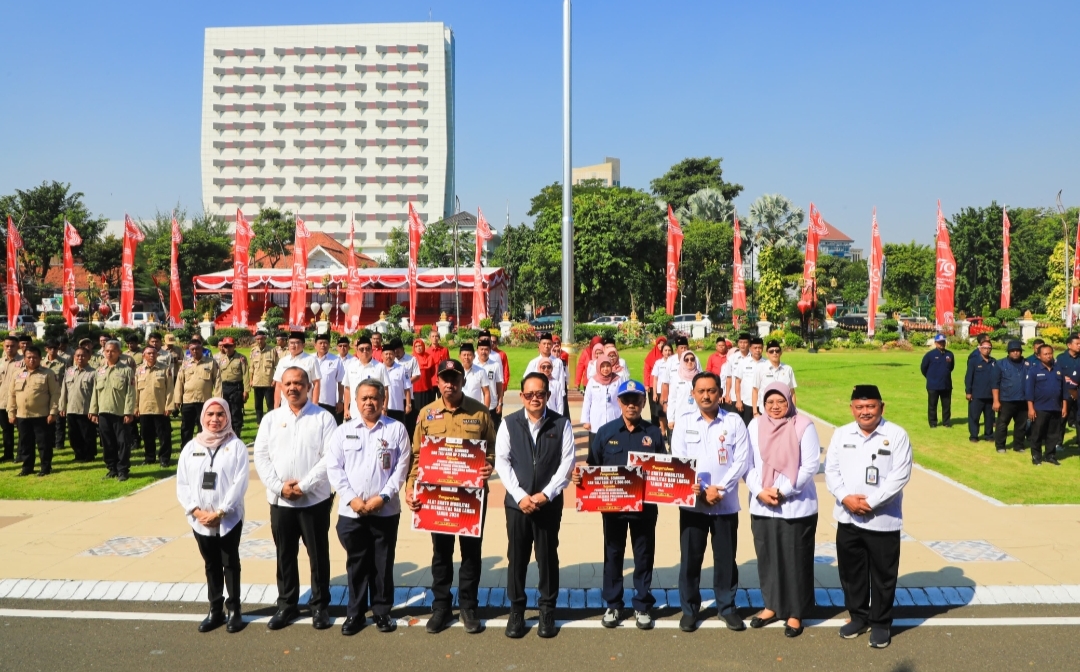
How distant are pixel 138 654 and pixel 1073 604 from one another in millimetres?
6486

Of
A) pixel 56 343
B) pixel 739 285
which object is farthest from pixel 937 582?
pixel 739 285

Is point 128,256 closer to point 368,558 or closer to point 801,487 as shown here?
point 368,558

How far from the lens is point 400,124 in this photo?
10544 centimetres

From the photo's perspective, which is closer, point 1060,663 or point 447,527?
point 1060,663

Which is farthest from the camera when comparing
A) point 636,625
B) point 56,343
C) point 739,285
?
point 739,285

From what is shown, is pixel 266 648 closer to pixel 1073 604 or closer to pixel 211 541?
pixel 211 541

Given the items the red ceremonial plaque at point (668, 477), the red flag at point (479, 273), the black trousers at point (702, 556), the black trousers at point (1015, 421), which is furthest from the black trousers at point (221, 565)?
the red flag at point (479, 273)

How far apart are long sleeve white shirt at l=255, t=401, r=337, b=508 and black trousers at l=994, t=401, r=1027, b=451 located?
10569 mm

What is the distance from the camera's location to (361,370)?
11031 millimetres

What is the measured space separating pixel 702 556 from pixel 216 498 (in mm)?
3333

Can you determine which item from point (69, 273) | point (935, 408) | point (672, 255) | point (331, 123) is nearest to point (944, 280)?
point (672, 255)

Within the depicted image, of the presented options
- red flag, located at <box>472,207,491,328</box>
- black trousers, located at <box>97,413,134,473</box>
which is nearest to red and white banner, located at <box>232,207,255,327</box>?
red flag, located at <box>472,207,491,328</box>

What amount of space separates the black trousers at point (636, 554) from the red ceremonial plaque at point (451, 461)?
3.15ft

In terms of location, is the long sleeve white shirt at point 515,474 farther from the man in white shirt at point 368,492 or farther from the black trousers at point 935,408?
the black trousers at point 935,408
